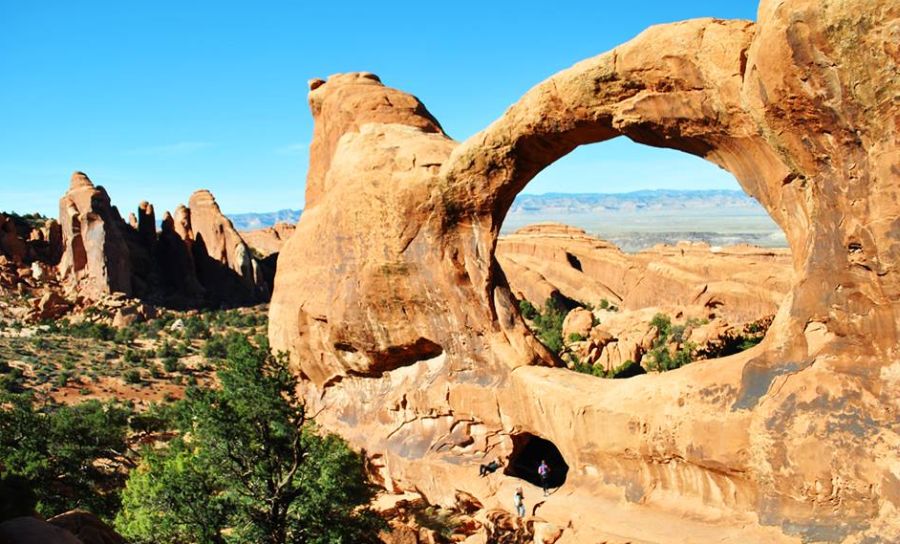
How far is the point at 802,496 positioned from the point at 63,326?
56244 millimetres

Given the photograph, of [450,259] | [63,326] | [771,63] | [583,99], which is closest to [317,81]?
[450,259]

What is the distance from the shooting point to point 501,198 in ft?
60.3

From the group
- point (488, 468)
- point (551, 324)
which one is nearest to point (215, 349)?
point (551, 324)

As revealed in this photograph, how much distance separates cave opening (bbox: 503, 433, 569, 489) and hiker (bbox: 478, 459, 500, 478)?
0.28m

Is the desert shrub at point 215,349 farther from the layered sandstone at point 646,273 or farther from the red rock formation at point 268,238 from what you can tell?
the red rock formation at point 268,238

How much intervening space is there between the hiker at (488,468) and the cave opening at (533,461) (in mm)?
282

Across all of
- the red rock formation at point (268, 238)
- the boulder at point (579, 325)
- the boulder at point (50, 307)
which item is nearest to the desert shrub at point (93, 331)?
the boulder at point (50, 307)

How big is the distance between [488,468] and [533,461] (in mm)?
2563

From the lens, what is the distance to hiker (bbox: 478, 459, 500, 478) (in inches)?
704

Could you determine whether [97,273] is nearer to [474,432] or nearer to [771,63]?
[474,432]

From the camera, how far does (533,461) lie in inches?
792

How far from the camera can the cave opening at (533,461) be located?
18219mm

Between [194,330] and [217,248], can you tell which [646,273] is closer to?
[194,330]

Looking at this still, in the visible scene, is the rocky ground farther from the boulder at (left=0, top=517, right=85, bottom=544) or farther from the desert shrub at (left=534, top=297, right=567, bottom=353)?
the boulder at (left=0, top=517, right=85, bottom=544)
